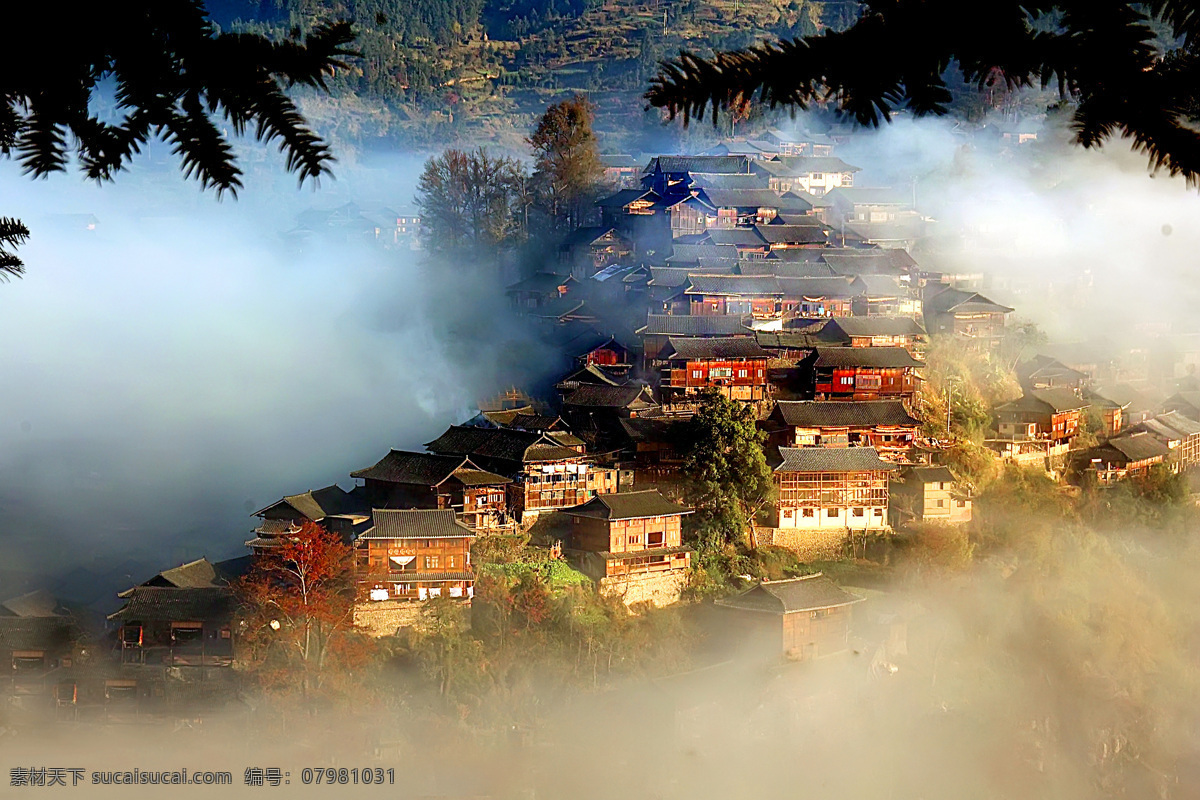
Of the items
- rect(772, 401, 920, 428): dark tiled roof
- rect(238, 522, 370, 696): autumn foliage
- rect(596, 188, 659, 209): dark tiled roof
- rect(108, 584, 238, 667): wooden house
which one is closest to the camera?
rect(238, 522, 370, 696): autumn foliage

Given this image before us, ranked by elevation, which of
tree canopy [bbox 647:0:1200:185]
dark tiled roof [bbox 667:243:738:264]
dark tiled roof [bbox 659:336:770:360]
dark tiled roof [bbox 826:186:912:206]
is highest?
dark tiled roof [bbox 826:186:912:206]

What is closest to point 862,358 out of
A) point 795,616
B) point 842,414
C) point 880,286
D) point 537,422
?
point 842,414

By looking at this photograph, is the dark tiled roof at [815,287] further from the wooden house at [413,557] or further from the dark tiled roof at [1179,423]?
the wooden house at [413,557]

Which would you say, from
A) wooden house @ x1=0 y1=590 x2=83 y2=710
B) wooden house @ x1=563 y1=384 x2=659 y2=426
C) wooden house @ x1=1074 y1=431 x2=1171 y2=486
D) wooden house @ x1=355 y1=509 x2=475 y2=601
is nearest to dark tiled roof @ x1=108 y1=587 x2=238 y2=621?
wooden house @ x1=0 y1=590 x2=83 y2=710

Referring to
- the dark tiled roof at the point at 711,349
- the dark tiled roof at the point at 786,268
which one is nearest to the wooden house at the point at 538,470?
the dark tiled roof at the point at 711,349

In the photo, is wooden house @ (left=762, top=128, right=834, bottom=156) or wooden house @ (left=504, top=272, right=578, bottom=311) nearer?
wooden house @ (left=504, top=272, right=578, bottom=311)

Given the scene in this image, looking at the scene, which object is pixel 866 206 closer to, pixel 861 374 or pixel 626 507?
pixel 861 374

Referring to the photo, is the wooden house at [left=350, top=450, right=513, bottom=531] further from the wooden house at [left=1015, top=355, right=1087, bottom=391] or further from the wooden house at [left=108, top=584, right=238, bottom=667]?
the wooden house at [left=1015, top=355, right=1087, bottom=391]
